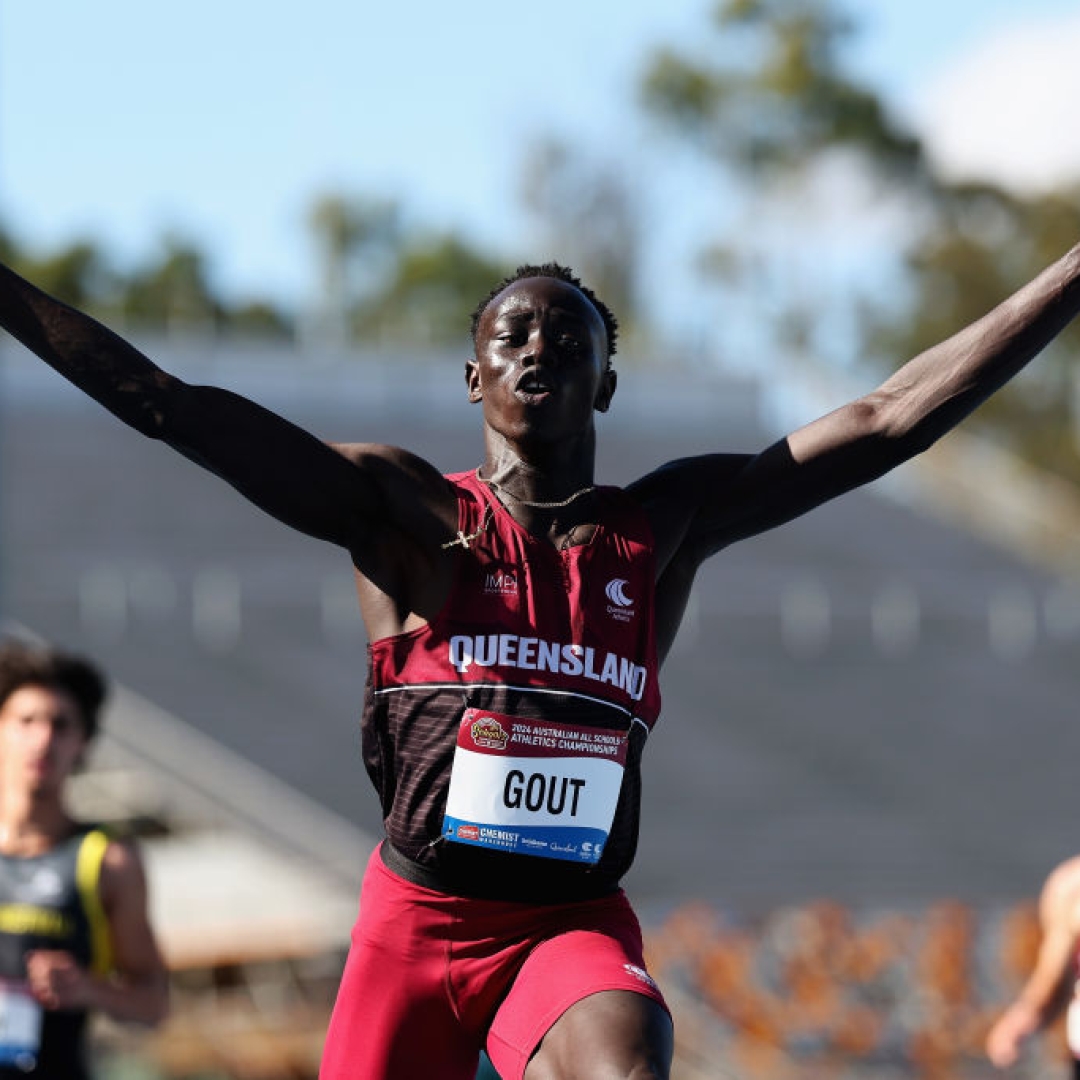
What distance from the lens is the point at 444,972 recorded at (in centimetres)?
393

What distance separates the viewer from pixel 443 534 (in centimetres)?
398

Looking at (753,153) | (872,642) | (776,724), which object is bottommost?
(776,724)

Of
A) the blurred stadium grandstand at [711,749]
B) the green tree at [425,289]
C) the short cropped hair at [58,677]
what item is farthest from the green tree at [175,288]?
the short cropped hair at [58,677]

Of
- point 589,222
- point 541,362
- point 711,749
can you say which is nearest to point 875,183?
point 589,222

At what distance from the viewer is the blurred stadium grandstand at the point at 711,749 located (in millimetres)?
14188

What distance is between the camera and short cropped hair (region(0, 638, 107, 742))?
5512 mm

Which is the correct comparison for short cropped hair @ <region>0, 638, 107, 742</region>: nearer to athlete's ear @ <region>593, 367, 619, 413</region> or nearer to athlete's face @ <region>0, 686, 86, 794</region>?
athlete's face @ <region>0, 686, 86, 794</region>

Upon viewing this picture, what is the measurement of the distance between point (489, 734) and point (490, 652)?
0.52 feet

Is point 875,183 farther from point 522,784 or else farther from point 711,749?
point 522,784

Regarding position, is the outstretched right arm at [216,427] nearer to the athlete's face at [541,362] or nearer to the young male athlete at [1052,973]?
the athlete's face at [541,362]

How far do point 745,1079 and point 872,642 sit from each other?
42.8ft

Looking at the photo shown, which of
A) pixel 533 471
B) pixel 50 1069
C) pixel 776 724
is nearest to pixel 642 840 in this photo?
pixel 776 724

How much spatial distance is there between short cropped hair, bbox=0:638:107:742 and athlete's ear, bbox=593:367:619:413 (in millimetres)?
2046

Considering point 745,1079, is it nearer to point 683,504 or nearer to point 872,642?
point 683,504
